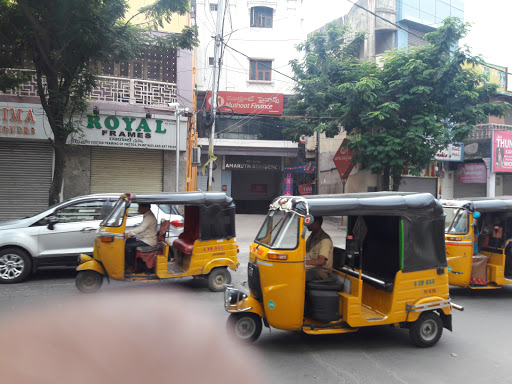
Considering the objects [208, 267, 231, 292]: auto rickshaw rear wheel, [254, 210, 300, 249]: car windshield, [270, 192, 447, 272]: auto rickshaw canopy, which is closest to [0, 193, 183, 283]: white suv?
[208, 267, 231, 292]: auto rickshaw rear wheel

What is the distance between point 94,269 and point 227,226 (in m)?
2.55

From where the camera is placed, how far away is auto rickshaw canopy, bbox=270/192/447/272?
490 cm

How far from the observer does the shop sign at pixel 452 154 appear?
21375mm

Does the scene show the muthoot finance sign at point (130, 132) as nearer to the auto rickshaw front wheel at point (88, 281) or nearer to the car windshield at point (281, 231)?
the auto rickshaw front wheel at point (88, 281)

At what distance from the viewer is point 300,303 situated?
4.82 m

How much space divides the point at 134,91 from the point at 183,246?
8.39 meters

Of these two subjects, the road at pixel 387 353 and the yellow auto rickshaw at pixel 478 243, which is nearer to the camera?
the road at pixel 387 353

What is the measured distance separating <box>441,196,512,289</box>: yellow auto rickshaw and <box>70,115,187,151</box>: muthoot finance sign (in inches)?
369

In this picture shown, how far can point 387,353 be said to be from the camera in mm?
5066

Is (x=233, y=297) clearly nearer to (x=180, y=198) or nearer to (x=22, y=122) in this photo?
(x=180, y=198)

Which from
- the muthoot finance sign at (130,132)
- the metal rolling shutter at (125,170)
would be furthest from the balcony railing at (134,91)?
the metal rolling shutter at (125,170)

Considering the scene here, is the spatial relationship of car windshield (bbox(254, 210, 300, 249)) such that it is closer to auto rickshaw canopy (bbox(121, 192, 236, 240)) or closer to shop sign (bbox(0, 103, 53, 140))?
auto rickshaw canopy (bbox(121, 192, 236, 240))

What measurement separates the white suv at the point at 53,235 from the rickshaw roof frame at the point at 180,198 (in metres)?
1.32

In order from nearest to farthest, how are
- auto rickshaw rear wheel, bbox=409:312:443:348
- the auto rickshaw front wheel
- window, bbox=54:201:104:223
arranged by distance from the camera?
auto rickshaw rear wheel, bbox=409:312:443:348, the auto rickshaw front wheel, window, bbox=54:201:104:223
